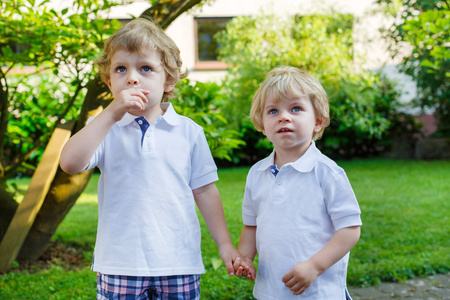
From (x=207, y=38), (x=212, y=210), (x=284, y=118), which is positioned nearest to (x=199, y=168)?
(x=212, y=210)

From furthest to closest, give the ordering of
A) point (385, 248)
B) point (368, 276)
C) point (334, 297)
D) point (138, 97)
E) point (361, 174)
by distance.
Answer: point (361, 174) → point (385, 248) → point (368, 276) → point (334, 297) → point (138, 97)

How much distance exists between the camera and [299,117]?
186cm

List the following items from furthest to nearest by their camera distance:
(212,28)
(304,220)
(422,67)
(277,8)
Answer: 1. (212,28)
2. (277,8)
3. (422,67)
4. (304,220)

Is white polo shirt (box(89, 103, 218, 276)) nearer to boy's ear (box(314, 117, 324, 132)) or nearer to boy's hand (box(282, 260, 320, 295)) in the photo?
boy's hand (box(282, 260, 320, 295))

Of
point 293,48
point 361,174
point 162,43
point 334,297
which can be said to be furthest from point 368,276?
point 293,48

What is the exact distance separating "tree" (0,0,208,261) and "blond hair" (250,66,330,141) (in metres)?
1.64

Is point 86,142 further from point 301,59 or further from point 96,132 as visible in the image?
point 301,59

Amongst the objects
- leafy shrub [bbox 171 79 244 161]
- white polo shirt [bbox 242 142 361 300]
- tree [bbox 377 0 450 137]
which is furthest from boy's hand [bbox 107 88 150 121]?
tree [bbox 377 0 450 137]

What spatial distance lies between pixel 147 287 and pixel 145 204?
302 millimetres

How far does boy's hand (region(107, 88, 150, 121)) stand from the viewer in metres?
1.68

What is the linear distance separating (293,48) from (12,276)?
6858mm

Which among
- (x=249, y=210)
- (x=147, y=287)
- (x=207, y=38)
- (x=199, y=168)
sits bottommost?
(x=147, y=287)

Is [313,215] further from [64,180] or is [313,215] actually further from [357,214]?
[64,180]

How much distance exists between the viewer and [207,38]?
42.0ft
